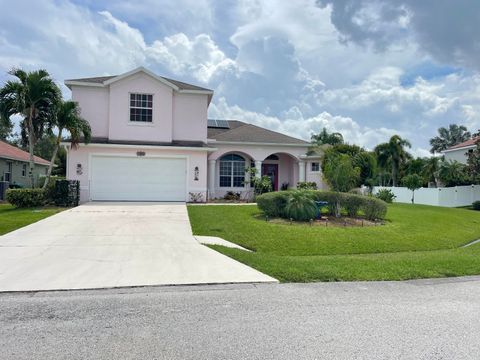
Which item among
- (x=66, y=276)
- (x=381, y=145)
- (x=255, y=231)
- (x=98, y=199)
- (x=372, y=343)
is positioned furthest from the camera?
(x=381, y=145)

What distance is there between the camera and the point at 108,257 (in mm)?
8539

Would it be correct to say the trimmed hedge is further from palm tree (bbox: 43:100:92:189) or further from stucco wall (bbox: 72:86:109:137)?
stucco wall (bbox: 72:86:109:137)

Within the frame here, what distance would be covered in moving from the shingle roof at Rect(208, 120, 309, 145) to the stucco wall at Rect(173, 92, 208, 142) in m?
2.13

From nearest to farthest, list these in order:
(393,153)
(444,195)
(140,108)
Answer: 1. (140,108)
2. (444,195)
3. (393,153)

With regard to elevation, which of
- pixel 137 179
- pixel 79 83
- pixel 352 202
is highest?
pixel 79 83

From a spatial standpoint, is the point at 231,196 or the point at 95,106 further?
the point at 231,196

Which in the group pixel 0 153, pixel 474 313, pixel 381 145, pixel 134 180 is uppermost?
pixel 381 145

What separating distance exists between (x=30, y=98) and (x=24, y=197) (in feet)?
15.3

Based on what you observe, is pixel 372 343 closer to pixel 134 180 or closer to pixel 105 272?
pixel 105 272

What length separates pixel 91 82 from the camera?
21.0 m

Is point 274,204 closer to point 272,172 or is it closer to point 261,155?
point 261,155

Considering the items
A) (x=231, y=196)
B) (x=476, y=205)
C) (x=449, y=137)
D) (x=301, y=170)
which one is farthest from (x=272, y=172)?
(x=449, y=137)

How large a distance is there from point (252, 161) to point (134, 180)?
828cm

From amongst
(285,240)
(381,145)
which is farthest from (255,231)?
(381,145)
